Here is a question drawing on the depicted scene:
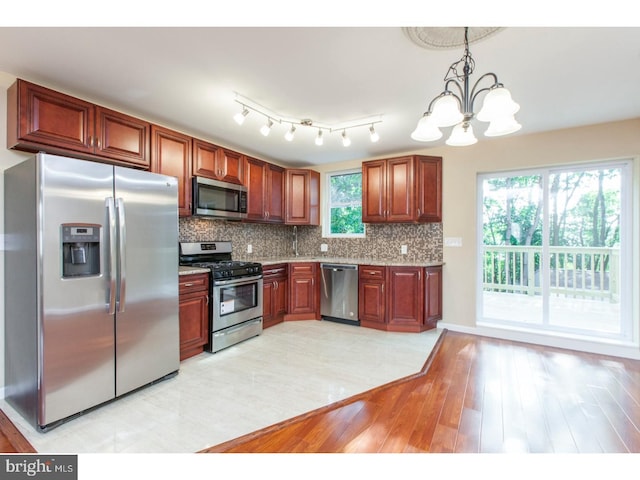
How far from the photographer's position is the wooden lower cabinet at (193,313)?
9.00 ft

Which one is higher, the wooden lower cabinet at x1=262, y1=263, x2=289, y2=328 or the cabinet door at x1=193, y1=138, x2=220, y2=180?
the cabinet door at x1=193, y1=138, x2=220, y2=180

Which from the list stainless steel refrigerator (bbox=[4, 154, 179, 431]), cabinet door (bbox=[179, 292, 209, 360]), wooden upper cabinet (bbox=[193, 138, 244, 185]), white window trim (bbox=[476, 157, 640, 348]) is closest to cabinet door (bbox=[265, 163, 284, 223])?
wooden upper cabinet (bbox=[193, 138, 244, 185])

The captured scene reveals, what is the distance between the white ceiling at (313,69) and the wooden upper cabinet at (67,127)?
0.53 feet

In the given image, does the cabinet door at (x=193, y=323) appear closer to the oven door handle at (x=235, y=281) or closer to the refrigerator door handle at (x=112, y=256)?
the oven door handle at (x=235, y=281)

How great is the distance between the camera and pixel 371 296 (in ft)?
12.7

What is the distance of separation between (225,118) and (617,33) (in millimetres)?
2984

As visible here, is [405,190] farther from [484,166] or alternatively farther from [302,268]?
[302,268]

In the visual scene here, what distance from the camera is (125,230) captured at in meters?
2.13

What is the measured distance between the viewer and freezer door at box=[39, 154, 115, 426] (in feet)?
5.85

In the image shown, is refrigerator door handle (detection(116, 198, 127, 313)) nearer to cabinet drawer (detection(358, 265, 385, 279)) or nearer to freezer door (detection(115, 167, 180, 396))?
freezer door (detection(115, 167, 180, 396))

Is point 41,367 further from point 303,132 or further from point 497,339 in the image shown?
point 497,339

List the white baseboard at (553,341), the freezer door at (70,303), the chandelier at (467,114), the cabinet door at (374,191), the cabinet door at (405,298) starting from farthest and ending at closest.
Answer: the cabinet door at (374,191) → the cabinet door at (405,298) → the white baseboard at (553,341) → the freezer door at (70,303) → the chandelier at (467,114)

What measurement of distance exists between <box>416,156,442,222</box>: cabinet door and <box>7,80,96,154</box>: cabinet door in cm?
347

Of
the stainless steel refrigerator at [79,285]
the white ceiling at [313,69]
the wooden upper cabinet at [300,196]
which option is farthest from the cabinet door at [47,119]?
the wooden upper cabinet at [300,196]
